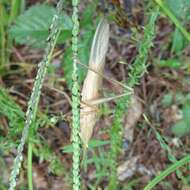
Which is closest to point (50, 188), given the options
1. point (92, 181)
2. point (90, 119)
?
point (92, 181)

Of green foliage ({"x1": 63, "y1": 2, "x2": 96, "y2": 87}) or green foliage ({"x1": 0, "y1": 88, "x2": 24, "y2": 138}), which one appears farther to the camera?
green foliage ({"x1": 63, "y1": 2, "x2": 96, "y2": 87})

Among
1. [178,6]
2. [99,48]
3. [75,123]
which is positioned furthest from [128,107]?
[75,123]

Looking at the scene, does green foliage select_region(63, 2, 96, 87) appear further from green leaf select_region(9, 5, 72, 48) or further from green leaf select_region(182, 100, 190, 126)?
green leaf select_region(182, 100, 190, 126)

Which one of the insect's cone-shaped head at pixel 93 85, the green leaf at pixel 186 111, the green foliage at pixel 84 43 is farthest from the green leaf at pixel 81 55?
the green leaf at pixel 186 111

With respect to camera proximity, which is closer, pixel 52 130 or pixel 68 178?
pixel 68 178

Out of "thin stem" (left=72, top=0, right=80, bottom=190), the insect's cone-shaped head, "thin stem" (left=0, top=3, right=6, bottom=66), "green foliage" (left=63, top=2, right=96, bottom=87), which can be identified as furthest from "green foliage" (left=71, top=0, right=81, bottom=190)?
"thin stem" (left=0, top=3, right=6, bottom=66)

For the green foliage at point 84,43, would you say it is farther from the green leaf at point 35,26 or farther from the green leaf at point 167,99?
the green leaf at point 167,99

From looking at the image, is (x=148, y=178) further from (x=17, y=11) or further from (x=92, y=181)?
(x=17, y=11)
